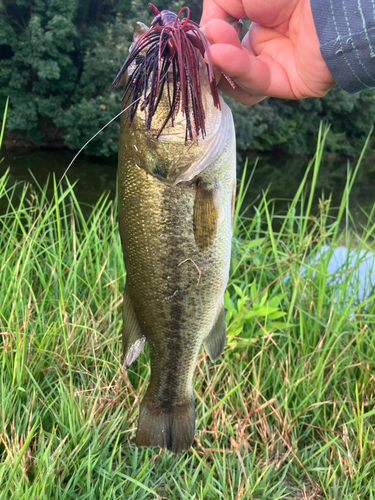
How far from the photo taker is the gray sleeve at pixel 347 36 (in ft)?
4.20

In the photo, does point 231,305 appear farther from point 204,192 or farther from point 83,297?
point 204,192

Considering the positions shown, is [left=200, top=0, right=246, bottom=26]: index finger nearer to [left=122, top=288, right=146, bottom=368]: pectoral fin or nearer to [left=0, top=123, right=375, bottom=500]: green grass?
[left=122, top=288, right=146, bottom=368]: pectoral fin

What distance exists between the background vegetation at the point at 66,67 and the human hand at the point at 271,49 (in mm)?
15894

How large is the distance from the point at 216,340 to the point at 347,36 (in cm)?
Result: 114

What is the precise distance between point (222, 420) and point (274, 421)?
14.2 inches

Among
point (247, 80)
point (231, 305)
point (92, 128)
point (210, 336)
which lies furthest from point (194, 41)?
point (92, 128)

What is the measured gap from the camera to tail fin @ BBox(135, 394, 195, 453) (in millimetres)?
1593

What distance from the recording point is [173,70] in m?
1.18

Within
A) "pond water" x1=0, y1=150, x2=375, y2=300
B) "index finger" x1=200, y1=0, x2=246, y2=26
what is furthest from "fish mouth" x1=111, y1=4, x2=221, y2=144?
"pond water" x1=0, y1=150, x2=375, y2=300

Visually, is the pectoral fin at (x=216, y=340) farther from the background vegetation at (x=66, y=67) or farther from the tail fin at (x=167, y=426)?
the background vegetation at (x=66, y=67)

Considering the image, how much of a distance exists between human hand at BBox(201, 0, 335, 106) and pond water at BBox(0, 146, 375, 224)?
10.1 m

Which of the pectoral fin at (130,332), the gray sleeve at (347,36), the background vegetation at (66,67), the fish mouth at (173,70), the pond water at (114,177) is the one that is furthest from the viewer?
the background vegetation at (66,67)

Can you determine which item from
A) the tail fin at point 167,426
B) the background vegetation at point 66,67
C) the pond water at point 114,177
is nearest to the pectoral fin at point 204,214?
the tail fin at point 167,426

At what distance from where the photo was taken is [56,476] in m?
1.73
